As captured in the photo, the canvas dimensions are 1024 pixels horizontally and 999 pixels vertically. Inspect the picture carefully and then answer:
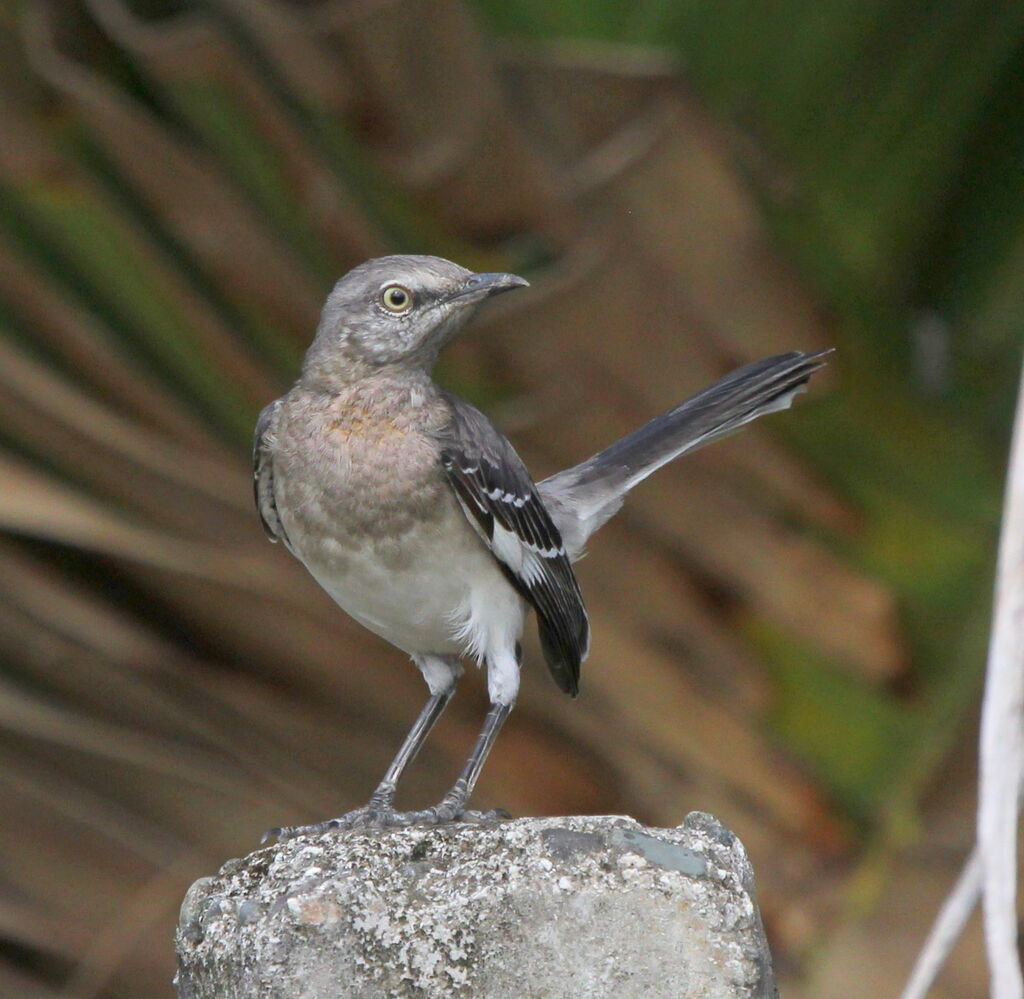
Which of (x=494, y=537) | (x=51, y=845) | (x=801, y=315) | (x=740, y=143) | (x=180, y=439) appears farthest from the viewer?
(x=51, y=845)

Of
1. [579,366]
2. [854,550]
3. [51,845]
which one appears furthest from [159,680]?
[854,550]

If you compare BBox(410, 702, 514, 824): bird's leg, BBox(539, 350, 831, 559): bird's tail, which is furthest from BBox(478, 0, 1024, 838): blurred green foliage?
BBox(410, 702, 514, 824): bird's leg

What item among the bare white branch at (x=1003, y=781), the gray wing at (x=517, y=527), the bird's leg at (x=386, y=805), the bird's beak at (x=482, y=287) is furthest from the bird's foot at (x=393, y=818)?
the bare white branch at (x=1003, y=781)

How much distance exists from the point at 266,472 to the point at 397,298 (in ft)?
1.77

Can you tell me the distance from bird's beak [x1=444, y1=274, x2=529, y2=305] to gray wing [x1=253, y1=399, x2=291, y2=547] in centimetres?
54

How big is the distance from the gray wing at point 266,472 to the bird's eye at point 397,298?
39cm

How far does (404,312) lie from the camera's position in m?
3.67

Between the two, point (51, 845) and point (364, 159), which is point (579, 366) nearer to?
point (364, 159)

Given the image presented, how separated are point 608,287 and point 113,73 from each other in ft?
6.59

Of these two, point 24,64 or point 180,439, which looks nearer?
point 24,64

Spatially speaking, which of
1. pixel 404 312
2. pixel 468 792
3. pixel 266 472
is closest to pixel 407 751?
pixel 468 792

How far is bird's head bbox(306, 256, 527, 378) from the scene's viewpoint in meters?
3.64

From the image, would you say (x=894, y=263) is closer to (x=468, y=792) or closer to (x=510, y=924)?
(x=468, y=792)

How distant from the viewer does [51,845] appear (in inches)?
256
